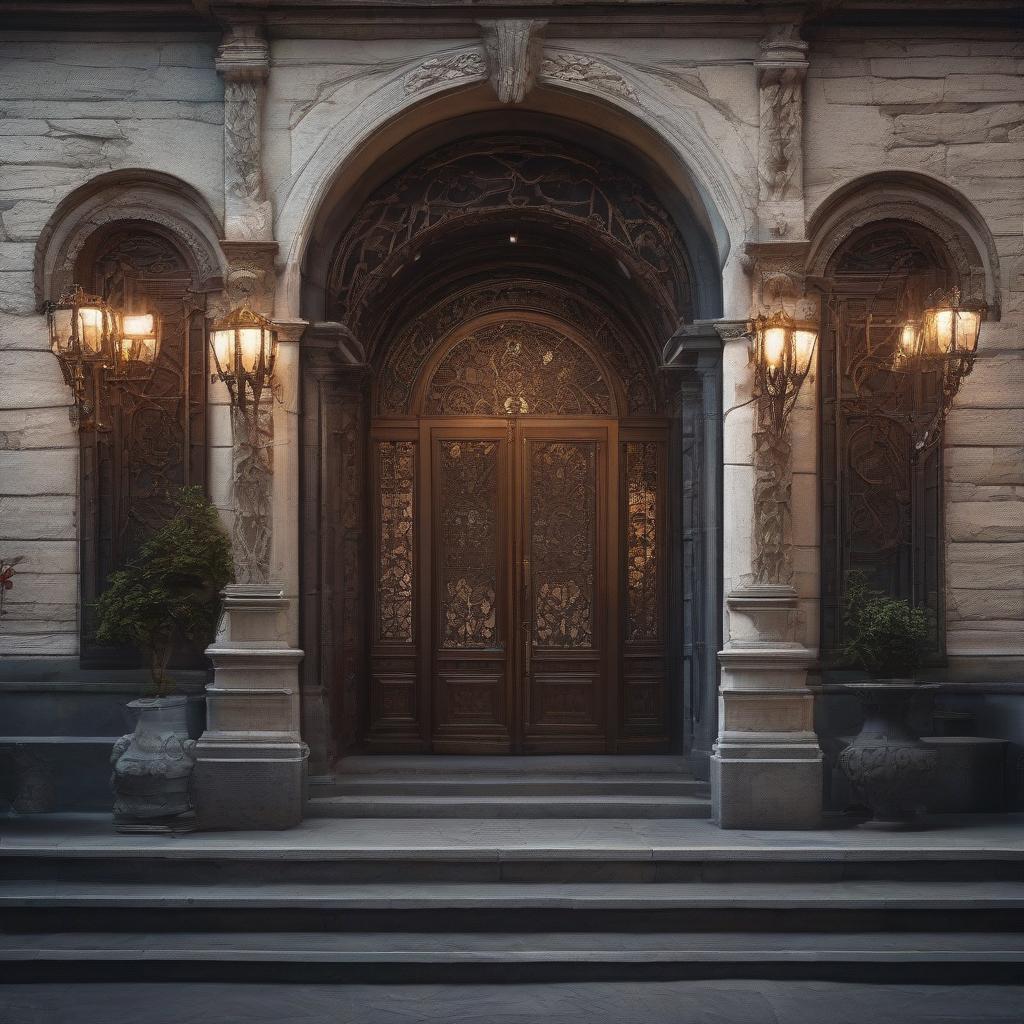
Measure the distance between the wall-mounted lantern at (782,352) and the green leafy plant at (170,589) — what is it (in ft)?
12.8

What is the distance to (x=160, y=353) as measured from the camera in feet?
31.9

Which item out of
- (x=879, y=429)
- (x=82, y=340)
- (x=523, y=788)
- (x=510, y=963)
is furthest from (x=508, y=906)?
(x=82, y=340)

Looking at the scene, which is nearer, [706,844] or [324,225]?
[706,844]

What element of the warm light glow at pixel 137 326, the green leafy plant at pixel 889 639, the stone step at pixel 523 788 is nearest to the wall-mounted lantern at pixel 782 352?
the green leafy plant at pixel 889 639

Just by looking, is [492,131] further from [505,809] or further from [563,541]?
[505,809]

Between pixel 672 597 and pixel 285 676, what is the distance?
3540mm

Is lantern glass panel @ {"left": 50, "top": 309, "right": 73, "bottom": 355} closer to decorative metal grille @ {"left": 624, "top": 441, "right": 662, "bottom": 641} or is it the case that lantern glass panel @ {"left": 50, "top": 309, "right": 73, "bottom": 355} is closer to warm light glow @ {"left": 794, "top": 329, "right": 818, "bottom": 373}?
decorative metal grille @ {"left": 624, "top": 441, "right": 662, "bottom": 641}

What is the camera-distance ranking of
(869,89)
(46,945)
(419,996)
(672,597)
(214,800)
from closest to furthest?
1. (419,996)
2. (46,945)
3. (214,800)
4. (869,89)
5. (672,597)

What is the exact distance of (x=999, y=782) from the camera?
931 cm

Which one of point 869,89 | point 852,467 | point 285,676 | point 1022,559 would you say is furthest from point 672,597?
point 869,89

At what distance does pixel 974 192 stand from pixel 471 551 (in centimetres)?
485

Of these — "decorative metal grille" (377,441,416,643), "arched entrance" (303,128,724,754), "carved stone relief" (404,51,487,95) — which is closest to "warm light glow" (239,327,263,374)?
"carved stone relief" (404,51,487,95)

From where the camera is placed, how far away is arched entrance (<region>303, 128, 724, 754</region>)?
11.3 meters

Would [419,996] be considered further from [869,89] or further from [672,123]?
[869,89]
